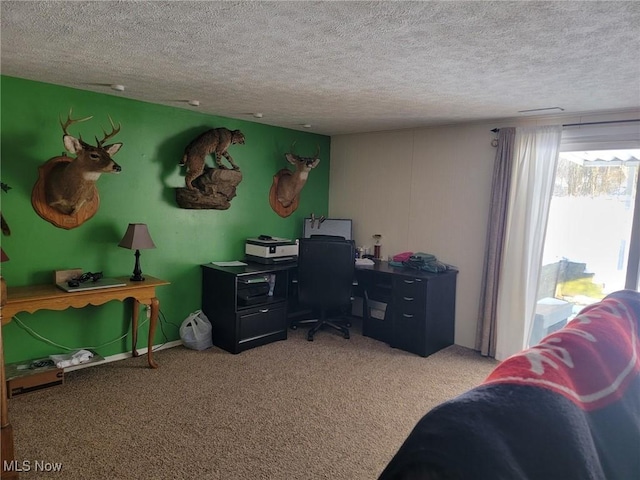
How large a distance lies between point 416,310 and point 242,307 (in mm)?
1605

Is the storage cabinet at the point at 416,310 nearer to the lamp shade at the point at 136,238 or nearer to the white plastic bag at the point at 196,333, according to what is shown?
the white plastic bag at the point at 196,333

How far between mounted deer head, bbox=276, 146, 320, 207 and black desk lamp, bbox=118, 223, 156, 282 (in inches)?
67.6

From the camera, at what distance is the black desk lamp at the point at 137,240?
11.3 feet

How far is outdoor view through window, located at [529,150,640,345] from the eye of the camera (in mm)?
3488

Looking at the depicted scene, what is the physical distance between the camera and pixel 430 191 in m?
4.57

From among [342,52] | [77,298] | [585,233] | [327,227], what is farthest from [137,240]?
[585,233]

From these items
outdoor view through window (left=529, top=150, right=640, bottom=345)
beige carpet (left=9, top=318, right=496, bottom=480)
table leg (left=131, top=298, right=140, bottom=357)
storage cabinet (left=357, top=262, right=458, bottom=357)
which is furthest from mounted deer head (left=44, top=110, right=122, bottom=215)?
outdoor view through window (left=529, top=150, right=640, bottom=345)

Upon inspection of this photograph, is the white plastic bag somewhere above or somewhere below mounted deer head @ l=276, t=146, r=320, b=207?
below

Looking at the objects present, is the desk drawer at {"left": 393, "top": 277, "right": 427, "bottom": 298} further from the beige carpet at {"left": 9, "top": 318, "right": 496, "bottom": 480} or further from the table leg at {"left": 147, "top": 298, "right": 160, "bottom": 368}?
the table leg at {"left": 147, "top": 298, "right": 160, "bottom": 368}

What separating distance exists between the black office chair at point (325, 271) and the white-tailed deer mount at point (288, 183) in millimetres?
806

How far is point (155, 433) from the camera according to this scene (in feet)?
8.63

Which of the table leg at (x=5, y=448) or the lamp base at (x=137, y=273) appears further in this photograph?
the lamp base at (x=137, y=273)

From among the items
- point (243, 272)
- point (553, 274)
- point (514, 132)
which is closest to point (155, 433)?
point (243, 272)

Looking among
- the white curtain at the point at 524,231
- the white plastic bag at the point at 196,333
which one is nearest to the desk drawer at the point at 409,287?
the white curtain at the point at 524,231
